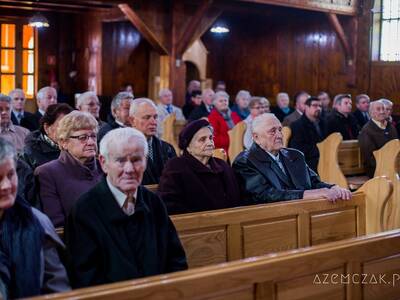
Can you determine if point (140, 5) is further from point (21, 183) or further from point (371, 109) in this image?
point (21, 183)

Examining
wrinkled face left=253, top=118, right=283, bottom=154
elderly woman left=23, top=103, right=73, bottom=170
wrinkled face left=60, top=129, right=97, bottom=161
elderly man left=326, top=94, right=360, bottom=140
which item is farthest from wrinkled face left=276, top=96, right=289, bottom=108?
wrinkled face left=60, top=129, right=97, bottom=161

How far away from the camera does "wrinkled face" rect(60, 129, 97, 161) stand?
3.39 m

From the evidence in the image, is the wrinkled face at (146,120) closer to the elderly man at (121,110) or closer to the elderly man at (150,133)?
the elderly man at (150,133)

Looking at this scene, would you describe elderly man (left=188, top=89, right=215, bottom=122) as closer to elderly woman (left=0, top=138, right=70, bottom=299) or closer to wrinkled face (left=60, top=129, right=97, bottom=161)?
wrinkled face (left=60, top=129, right=97, bottom=161)

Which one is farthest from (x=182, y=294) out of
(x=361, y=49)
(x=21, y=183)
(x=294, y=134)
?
(x=361, y=49)

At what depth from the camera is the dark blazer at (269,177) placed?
3.94m

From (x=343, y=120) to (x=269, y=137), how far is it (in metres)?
4.73

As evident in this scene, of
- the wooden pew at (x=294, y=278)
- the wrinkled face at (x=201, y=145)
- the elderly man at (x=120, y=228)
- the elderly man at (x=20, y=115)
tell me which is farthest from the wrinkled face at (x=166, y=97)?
the wooden pew at (x=294, y=278)

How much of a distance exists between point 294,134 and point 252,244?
3.72 m

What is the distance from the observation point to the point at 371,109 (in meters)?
7.41

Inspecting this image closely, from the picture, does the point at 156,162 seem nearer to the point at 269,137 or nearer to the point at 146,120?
the point at 146,120

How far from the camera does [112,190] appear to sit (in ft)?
8.48

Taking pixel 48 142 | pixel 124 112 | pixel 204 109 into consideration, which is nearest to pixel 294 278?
pixel 48 142

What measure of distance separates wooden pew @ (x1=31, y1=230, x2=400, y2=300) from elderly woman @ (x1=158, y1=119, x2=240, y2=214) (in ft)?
4.11
